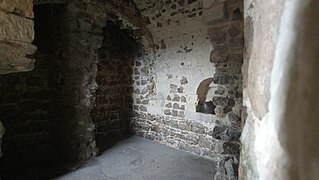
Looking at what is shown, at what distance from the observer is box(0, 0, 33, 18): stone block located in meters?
1.16

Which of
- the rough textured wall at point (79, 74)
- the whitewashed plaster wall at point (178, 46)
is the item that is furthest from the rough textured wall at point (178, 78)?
the rough textured wall at point (79, 74)

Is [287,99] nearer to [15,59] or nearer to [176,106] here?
[15,59]

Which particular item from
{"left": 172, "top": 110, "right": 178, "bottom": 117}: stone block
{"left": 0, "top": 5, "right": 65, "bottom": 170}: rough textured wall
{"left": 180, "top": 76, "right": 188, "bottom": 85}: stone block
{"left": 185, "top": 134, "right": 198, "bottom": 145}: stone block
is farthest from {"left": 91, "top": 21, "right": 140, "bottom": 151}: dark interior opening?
{"left": 185, "top": 134, "right": 198, "bottom": 145}: stone block

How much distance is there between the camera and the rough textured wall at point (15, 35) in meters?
1.17

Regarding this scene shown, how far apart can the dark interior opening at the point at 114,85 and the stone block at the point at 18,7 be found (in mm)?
3859

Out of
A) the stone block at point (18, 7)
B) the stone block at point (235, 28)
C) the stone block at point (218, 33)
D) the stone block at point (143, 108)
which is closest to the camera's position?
the stone block at point (18, 7)

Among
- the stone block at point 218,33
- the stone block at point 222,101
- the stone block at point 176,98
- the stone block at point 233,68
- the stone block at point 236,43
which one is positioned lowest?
the stone block at point 176,98

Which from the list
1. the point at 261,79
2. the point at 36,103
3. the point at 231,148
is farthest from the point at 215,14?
the point at 36,103

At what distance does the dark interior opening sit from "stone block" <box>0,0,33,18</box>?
3859mm

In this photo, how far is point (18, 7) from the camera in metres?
1.22

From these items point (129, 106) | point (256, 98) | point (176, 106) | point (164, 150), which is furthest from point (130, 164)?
point (256, 98)

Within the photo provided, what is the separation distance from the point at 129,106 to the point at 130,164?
209 centimetres

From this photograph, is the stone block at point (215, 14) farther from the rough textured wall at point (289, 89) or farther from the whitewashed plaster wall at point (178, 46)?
the whitewashed plaster wall at point (178, 46)

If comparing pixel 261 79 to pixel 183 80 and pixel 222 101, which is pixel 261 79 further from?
pixel 183 80
